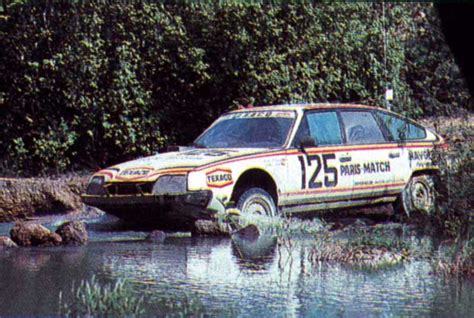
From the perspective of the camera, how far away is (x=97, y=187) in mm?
13484

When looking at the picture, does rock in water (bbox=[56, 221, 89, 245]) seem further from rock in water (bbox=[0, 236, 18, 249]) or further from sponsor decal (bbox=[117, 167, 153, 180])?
sponsor decal (bbox=[117, 167, 153, 180])

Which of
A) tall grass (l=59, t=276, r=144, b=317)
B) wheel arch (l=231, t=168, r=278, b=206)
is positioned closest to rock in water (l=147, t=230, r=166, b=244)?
wheel arch (l=231, t=168, r=278, b=206)

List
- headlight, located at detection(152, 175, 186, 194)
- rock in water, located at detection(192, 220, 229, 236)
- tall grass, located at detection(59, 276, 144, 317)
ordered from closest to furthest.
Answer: tall grass, located at detection(59, 276, 144, 317)
headlight, located at detection(152, 175, 186, 194)
rock in water, located at detection(192, 220, 229, 236)

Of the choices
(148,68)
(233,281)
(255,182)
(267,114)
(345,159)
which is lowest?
(233,281)

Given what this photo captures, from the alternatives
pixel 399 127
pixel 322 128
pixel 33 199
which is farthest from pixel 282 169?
pixel 33 199

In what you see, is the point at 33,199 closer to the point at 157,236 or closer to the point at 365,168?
the point at 157,236

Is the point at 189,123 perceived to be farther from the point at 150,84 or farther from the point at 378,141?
the point at 378,141

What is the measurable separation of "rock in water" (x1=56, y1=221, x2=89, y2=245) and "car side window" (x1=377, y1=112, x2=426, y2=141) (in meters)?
4.65

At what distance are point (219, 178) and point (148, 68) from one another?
6057 millimetres

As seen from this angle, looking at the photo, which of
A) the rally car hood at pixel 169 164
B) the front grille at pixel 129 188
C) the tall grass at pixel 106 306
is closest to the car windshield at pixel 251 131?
the rally car hood at pixel 169 164

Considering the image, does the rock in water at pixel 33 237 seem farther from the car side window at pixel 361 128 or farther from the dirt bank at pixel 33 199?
the car side window at pixel 361 128

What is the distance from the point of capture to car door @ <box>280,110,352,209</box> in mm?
14008

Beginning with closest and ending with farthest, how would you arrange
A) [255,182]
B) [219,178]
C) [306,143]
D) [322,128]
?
[219,178] → [255,182] → [306,143] → [322,128]

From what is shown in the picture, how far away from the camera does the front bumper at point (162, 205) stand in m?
13.0
